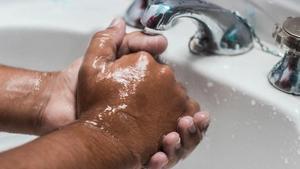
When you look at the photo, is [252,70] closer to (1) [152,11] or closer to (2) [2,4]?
(1) [152,11]

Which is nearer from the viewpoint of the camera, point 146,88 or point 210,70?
point 146,88

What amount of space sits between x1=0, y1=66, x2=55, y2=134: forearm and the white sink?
0.39 ft

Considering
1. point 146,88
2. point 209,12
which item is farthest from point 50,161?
point 209,12

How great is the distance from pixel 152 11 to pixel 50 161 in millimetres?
197

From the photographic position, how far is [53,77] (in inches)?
24.3

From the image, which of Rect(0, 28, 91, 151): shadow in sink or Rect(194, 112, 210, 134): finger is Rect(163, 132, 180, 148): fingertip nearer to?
Rect(194, 112, 210, 134): finger

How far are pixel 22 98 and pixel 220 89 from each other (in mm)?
227

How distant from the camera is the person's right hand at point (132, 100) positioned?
49 centimetres

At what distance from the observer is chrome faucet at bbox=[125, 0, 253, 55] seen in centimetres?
55

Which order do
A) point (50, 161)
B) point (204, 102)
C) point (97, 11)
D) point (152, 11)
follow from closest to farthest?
point (50, 161), point (152, 11), point (204, 102), point (97, 11)

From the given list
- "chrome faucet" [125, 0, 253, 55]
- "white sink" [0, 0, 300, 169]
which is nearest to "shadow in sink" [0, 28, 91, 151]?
"white sink" [0, 0, 300, 169]

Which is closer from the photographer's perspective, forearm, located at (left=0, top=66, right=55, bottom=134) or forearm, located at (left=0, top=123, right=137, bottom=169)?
forearm, located at (left=0, top=123, right=137, bottom=169)

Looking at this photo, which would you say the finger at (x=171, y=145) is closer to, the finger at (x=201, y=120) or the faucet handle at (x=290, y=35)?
the finger at (x=201, y=120)

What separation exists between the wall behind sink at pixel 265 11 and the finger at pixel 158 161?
24 centimetres
